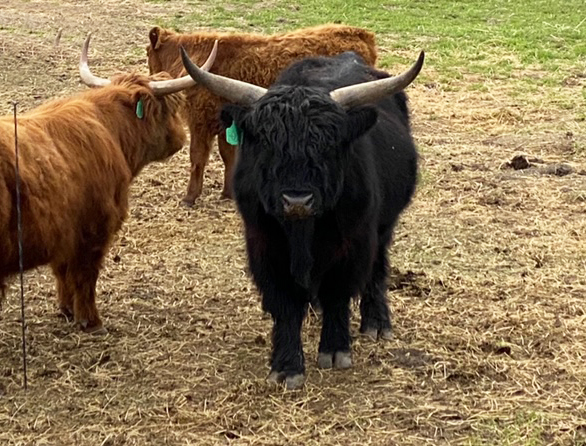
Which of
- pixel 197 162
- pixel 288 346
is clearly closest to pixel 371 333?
pixel 288 346

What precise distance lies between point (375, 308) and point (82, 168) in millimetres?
1613

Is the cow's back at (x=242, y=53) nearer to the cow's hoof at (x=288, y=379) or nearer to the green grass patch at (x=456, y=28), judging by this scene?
the cow's hoof at (x=288, y=379)

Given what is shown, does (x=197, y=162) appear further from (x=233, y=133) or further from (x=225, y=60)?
(x=233, y=133)

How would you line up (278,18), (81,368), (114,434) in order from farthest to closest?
(278,18) < (81,368) < (114,434)

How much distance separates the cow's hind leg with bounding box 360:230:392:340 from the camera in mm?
5074

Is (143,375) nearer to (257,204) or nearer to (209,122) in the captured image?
(257,204)

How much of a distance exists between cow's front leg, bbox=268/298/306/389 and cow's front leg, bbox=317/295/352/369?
163 millimetres

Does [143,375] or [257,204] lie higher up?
[257,204]

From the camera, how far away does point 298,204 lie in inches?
158

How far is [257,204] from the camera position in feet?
14.3

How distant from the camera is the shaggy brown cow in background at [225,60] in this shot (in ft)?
24.0

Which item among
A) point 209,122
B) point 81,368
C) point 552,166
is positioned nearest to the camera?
point 81,368

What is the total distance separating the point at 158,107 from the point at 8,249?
4.53 feet

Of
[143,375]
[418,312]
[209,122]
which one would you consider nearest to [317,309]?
[418,312]
